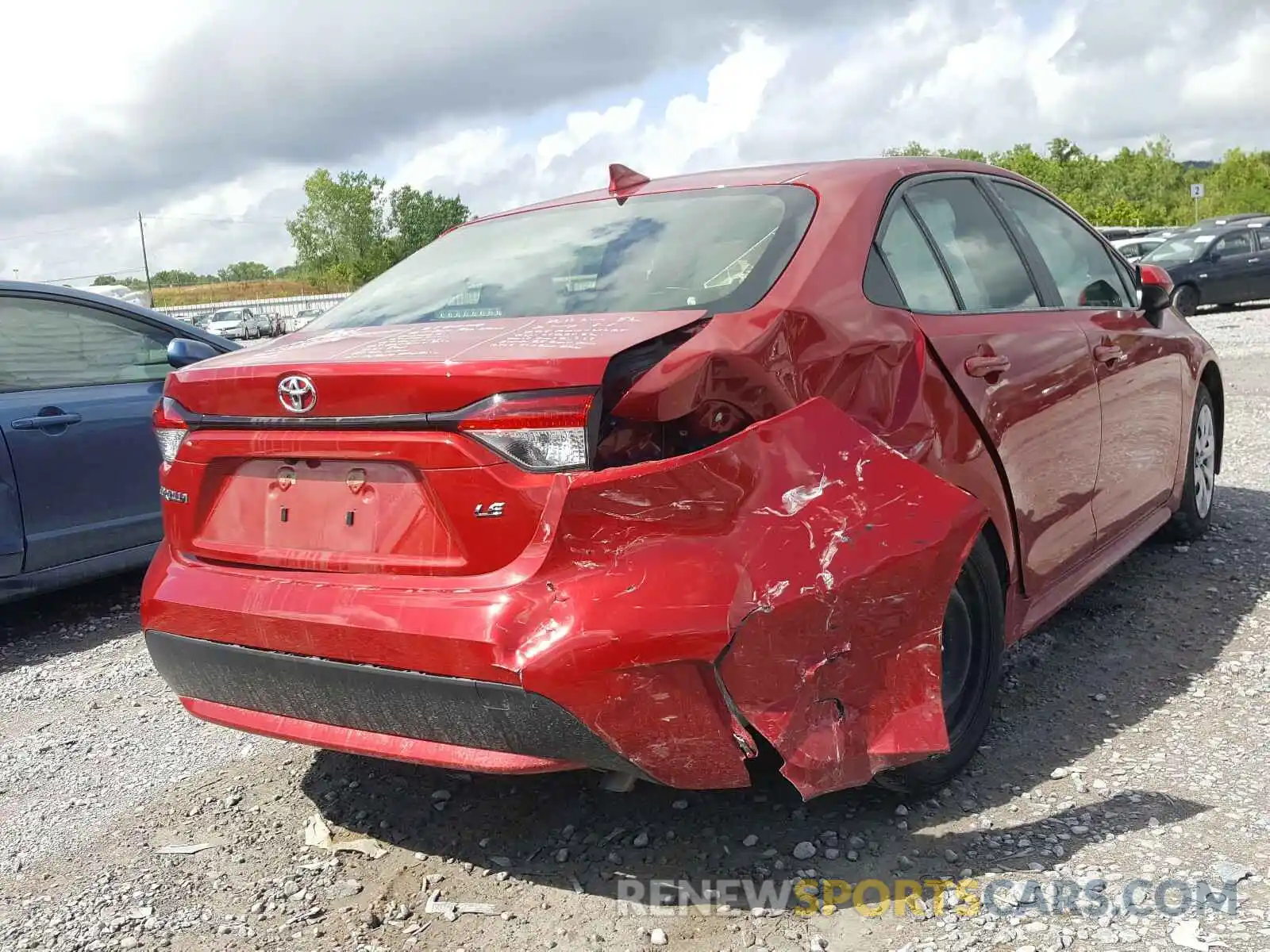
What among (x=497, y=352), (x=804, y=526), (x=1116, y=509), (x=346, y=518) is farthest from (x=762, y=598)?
(x=1116, y=509)

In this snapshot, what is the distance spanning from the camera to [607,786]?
2.52 meters

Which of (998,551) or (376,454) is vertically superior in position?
(376,454)

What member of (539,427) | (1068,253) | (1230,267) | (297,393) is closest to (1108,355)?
(1068,253)

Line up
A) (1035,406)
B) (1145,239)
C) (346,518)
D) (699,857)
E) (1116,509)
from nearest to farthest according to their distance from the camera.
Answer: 1. (346,518)
2. (699,857)
3. (1035,406)
4. (1116,509)
5. (1145,239)

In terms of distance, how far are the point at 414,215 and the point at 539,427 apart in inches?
4183

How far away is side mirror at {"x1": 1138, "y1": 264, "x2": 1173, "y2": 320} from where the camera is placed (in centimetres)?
436

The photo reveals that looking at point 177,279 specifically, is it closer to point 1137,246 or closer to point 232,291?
point 232,291

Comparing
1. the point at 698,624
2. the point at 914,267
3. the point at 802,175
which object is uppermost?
the point at 802,175

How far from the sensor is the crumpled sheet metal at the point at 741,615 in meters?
2.17

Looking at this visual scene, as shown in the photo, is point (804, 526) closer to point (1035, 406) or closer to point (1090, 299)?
point (1035, 406)

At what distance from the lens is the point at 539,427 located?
2.20 metres

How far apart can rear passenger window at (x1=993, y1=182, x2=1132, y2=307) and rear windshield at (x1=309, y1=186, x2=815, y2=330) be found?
126cm

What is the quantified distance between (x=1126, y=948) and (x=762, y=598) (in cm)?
100

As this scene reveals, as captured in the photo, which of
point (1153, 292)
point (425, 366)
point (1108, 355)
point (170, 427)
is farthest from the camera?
point (1153, 292)
